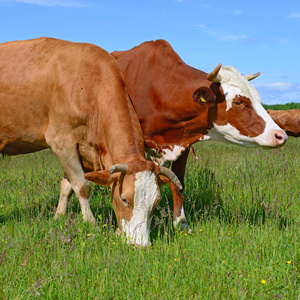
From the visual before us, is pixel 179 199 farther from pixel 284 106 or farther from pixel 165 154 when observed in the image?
pixel 284 106

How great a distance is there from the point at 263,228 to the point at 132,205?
1.84m

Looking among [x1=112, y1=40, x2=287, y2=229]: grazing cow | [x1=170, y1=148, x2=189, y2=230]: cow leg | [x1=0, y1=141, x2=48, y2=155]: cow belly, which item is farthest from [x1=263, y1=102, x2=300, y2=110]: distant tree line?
[x1=0, y1=141, x2=48, y2=155]: cow belly

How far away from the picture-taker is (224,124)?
215 inches

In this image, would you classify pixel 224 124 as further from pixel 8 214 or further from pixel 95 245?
pixel 8 214

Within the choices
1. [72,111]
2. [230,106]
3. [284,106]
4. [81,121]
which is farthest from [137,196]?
[284,106]

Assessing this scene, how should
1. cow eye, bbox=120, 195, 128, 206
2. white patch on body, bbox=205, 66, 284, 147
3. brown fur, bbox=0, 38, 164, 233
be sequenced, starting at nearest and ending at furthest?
1. cow eye, bbox=120, 195, 128, 206
2. brown fur, bbox=0, 38, 164, 233
3. white patch on body, bbox=205, 66, 284, 147

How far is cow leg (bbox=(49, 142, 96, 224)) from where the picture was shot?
17.8 feet

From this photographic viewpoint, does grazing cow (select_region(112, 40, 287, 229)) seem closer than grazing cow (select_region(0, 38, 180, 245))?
No

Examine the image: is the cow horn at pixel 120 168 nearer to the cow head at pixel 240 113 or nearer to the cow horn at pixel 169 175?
the cow horn at pixel 169 175

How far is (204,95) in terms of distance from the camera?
540 centimetres

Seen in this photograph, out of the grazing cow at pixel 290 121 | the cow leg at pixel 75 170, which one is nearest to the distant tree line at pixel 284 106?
the grazing cow at pixel 290 121

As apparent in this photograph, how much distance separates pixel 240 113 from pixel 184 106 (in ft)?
2.54

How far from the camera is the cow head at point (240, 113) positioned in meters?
5.30

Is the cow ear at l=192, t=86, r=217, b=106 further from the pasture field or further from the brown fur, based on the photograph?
the pasture field
